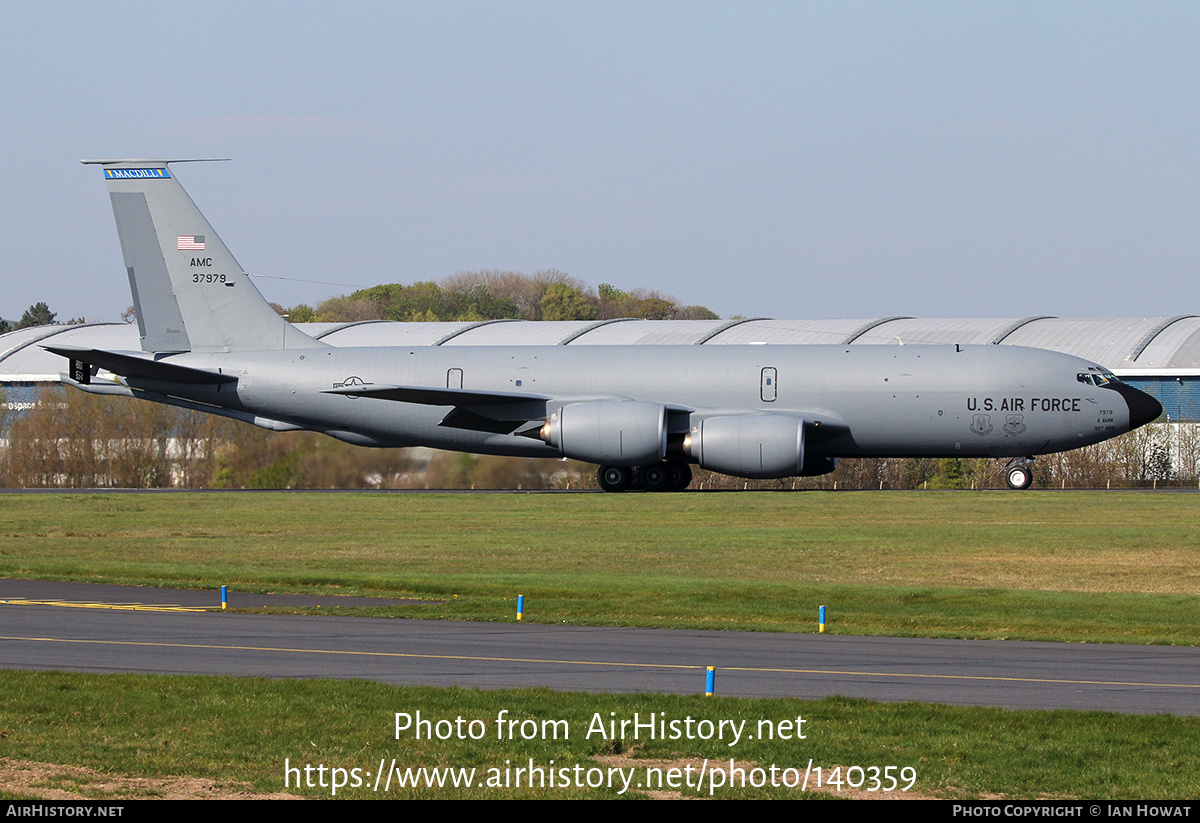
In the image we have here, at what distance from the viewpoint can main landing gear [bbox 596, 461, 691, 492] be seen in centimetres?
4466

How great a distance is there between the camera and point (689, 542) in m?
30.9

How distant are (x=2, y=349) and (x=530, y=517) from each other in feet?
211

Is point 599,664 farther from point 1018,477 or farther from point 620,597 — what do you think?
point 1018,477

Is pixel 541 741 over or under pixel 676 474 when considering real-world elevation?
over

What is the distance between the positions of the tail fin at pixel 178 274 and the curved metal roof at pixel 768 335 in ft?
83.7

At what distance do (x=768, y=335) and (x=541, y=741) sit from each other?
67.1m

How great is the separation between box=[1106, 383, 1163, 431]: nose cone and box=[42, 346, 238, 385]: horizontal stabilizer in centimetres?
2812

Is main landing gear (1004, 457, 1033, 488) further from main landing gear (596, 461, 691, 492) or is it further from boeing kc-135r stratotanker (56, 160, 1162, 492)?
main landing gear (596, 461, 691, 492)

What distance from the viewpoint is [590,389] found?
4388 centimetres

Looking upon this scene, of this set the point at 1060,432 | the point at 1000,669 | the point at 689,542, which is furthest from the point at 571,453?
the point at 1000,669

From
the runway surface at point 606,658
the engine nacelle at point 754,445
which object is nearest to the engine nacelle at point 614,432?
the engine nacelle at point 754,445

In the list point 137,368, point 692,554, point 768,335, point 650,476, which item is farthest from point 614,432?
point 768,335

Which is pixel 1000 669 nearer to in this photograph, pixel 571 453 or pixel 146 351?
pixel 571 453

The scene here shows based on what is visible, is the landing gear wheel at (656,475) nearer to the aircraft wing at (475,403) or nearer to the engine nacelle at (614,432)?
the engine nacelle at (614,432)
